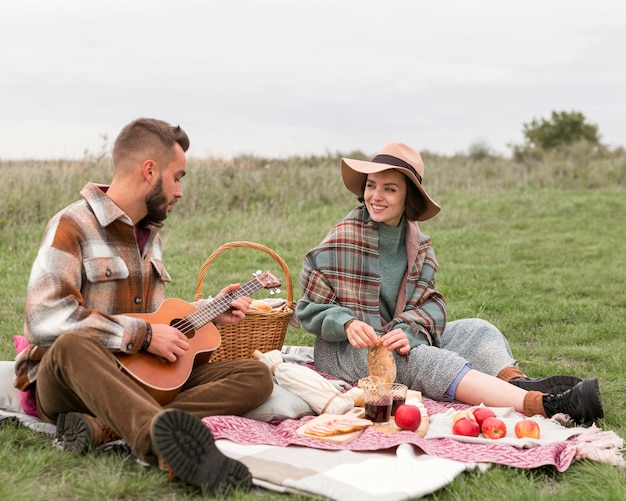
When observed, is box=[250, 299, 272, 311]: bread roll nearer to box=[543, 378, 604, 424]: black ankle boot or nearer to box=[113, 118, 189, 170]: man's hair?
box=[113, 118, 189, 170]: man's hair

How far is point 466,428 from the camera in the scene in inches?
157

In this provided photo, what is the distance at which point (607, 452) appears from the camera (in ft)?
12.2

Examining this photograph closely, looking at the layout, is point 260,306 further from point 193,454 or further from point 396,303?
point 193,454

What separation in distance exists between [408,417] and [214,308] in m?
1.18

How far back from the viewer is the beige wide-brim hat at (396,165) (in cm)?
496

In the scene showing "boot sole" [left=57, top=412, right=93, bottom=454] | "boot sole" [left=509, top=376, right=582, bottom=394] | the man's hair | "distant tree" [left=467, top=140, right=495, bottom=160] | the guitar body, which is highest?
"distant tree" [left=467, top=140, right=495, bottom=160]

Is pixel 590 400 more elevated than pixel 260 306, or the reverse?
pixel 260 306

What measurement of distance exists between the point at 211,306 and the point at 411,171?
5.10 ft

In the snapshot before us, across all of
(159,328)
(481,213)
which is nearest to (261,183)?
(481,213)

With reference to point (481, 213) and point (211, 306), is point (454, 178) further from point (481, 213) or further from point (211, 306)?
point (211, 306)

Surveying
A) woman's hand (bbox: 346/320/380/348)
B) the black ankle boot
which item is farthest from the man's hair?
→ the black ankle boot

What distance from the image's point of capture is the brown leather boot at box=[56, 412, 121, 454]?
3.62 metres

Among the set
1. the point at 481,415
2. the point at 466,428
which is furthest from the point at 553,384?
the point at 466,428

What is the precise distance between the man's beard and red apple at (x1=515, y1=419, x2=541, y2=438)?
2090 mm
